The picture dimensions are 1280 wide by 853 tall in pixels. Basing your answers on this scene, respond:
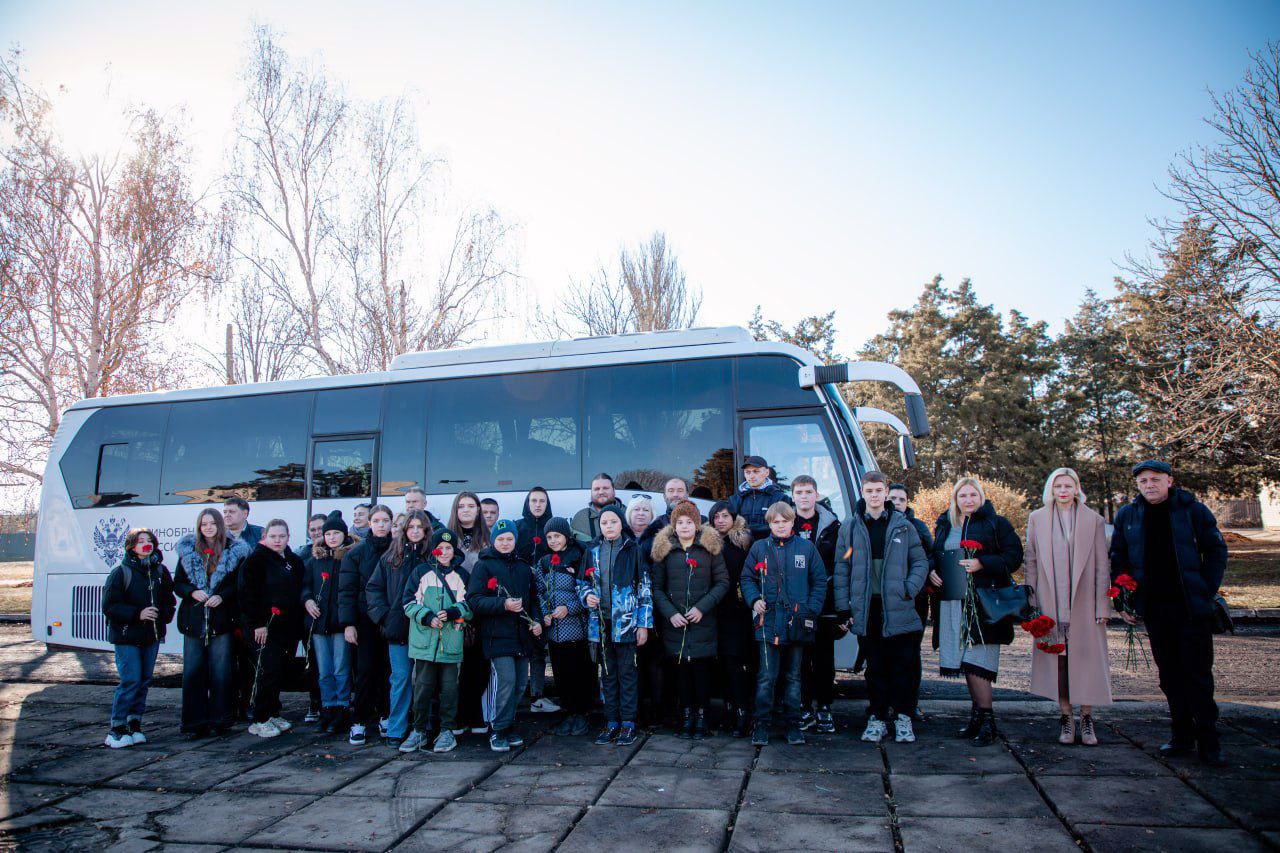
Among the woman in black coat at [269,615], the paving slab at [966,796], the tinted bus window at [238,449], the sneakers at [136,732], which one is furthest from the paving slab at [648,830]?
the tinted bus window at [238,449]

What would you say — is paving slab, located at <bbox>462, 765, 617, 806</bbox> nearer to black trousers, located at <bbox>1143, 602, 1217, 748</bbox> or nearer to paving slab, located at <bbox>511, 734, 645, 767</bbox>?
paving slab, located at <bbox>511, 734, 645, 767</bbox>

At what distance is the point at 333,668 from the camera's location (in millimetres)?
6922

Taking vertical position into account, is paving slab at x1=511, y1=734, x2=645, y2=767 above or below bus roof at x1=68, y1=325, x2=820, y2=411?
below

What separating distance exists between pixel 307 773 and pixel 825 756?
12.5 feet

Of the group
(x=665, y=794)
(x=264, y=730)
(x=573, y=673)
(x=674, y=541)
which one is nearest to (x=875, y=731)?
(x=665, y=794)

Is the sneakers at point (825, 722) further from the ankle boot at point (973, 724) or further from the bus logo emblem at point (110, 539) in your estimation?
the bus logo emblem at point (110, 539)

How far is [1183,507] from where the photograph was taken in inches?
216

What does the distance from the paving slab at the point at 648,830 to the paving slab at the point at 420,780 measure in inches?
44.2

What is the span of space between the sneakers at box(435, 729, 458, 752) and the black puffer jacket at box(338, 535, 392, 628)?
3.80ft

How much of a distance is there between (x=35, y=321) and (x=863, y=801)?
22770mm

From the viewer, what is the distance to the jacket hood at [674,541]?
630 centimetres

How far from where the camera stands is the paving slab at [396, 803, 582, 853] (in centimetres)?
416

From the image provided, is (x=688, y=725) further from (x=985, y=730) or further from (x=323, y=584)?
(x=323, y=584)

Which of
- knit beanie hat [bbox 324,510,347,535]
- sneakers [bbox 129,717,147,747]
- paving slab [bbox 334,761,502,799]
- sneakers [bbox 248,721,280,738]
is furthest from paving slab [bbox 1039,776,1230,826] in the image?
sneakers [bbox 129,717,147,747]
